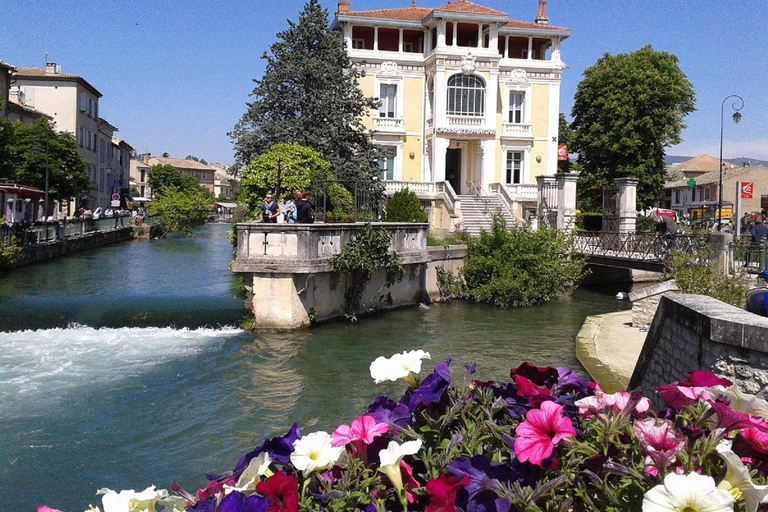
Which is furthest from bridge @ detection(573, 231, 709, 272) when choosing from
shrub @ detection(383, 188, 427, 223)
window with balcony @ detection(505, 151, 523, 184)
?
window with balcony @ detection(505, 151, 523, 184)

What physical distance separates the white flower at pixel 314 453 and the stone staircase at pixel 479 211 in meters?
32.0

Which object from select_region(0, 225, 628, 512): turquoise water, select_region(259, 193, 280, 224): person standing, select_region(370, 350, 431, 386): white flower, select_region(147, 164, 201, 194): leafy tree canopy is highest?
select_region(147, 164, 201, 194): leafy tree canopy

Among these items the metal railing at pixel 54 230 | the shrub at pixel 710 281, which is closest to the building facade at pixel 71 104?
the metal railing at pixel 54 230

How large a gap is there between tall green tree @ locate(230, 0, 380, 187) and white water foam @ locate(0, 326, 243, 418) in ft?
53.4

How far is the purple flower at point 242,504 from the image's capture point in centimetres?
284

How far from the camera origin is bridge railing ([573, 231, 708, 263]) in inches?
809

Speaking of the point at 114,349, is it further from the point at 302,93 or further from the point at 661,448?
the point at 302,93

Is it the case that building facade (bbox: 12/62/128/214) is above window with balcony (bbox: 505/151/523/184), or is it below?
above

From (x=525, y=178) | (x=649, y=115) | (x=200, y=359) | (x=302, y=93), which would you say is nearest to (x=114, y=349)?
(x=200, y=359)

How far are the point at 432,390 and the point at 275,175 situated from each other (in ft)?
75.0

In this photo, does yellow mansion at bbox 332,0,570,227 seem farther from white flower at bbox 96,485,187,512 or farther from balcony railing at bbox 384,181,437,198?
white flower at bbox 96,485,187,512

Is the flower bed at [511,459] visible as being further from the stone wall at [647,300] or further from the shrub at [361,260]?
the shrub at [361,260]

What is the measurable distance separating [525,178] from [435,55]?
890cm

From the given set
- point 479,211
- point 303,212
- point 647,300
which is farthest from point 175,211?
point 647,300
